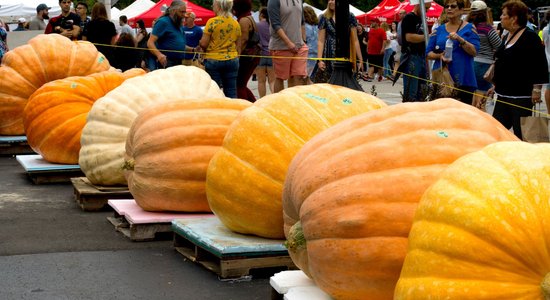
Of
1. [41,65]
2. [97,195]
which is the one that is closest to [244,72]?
[41,65]

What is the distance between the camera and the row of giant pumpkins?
10.7ft

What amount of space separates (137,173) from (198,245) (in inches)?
45.8

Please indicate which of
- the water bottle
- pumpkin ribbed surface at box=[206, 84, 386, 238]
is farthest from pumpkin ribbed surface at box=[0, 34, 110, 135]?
pumpkin ribbed surface at box=[206, 84, 386, 238]

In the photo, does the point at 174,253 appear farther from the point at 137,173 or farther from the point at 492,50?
the point at 492,50

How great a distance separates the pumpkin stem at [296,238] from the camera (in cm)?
450

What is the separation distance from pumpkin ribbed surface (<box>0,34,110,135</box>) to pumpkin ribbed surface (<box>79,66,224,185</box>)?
3140 mm

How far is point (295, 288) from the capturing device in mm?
4652

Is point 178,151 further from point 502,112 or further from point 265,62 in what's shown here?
point 265,62

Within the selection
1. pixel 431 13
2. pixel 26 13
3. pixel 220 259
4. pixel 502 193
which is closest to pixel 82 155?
pixel 220 259

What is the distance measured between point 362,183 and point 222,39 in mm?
8638

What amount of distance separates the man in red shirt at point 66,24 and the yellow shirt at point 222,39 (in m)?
3.20

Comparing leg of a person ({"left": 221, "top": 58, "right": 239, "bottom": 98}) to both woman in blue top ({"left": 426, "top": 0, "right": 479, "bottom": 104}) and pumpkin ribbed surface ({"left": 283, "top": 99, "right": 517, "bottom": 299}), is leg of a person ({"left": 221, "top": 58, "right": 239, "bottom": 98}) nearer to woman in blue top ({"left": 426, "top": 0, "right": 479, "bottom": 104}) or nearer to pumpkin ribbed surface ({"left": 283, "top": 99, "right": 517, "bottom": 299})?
woman in blue top ({"left": 426, "top": 0, "right": 479, "bottom": 104})

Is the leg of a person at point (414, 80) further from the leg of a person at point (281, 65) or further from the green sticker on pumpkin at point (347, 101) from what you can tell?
the green sticker on pumpkin at point (347, 101)

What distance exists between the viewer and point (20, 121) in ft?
39.5
